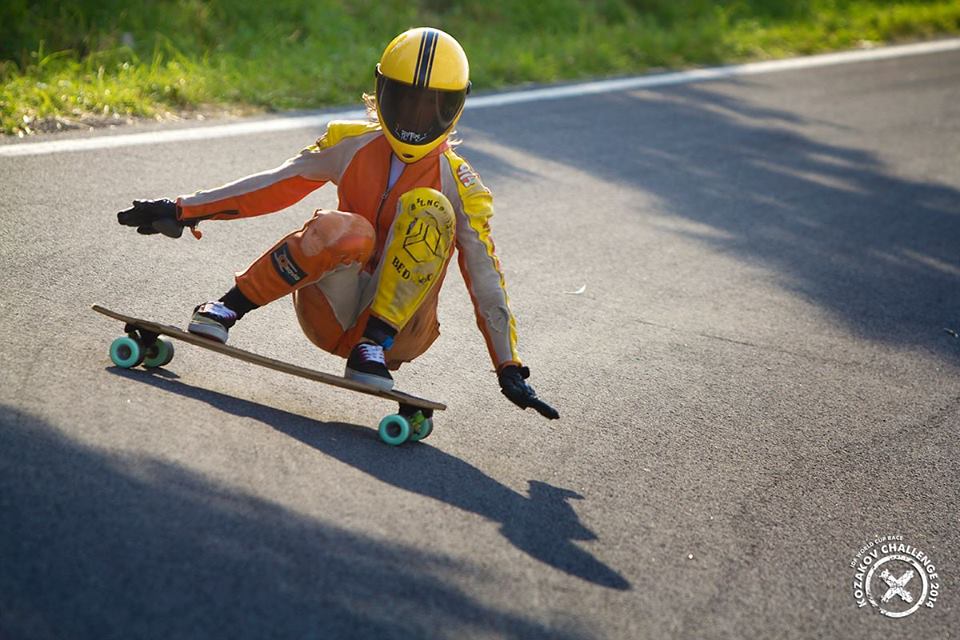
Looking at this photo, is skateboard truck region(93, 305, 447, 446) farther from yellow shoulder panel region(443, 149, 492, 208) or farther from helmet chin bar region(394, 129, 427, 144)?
helmet chin bar region(394, 129, 427, 144)

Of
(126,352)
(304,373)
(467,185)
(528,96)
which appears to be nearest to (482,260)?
(467,185)

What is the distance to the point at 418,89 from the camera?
13.9 feet

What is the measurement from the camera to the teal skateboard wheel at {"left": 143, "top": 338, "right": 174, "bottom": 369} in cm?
438

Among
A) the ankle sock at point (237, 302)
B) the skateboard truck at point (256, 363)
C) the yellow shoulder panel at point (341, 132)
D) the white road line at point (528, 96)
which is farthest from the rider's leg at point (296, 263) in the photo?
the white road line at point (528, 96)

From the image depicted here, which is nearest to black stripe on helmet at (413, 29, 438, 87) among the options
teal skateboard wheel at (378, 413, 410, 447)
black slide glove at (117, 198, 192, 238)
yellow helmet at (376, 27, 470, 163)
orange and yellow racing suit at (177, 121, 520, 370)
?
yellow helmet at (376, 27, 470, 163)

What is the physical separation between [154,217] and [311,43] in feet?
21.4

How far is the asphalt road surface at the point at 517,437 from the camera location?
10.6ft

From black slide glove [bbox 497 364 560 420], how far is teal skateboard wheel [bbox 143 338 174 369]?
135cm

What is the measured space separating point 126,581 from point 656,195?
6.01m

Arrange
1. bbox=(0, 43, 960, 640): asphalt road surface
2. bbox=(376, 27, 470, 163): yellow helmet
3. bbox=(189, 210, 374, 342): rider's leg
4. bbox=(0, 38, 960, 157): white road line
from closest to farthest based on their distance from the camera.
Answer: bbox=(0, 43, 960, 640): asphalt road surface, bbox=(189, 210, 374, 342): rider's leg, bbox=(376, 27, 470, 163): yellow helmet, bbox=(0, 38, 960, 157): white road line

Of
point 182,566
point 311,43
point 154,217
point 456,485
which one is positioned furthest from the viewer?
point 311,43

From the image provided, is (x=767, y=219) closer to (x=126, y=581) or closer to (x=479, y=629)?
(x=479, y=629)

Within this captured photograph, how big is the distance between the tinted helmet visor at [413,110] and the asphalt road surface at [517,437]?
1.14m

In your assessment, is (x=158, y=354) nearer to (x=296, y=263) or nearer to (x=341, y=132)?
(x=296, y=263)
